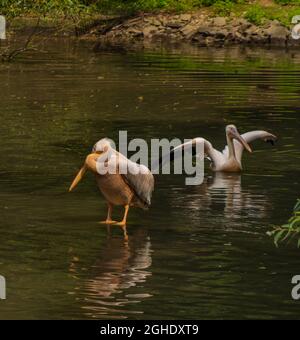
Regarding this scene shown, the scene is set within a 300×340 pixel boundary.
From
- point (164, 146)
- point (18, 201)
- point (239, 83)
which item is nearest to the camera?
point (18, 201)

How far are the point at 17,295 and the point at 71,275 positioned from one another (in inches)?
36.9

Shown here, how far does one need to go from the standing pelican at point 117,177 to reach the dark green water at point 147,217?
13.6 inches

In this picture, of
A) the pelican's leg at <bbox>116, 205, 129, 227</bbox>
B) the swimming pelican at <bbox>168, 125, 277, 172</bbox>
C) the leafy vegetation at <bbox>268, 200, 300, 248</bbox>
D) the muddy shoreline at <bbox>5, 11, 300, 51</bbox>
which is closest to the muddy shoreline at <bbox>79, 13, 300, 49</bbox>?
the muddy shoreline at <bbox>5, 11, 300, 51</bbox>

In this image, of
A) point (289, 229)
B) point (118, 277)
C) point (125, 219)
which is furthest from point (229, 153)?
point (289, 229)

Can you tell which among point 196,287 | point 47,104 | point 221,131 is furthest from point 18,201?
point 47,104

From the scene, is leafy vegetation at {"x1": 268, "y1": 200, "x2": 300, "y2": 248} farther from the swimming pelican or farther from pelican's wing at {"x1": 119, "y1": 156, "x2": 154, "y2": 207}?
the swimming pelican

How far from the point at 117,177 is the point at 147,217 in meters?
0.95

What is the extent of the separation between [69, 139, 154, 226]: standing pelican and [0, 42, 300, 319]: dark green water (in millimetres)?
347

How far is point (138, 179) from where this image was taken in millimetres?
16281

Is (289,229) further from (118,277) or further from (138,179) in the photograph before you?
(138,179)
